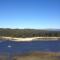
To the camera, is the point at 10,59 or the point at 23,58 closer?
the point at 10,59

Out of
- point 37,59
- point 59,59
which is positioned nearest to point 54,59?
point 59,59

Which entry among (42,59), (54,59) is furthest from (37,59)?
(54,59)

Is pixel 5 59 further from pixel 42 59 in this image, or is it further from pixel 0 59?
pixel 42 59

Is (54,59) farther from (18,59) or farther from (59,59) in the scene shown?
(18,59)

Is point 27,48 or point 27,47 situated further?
point 27,47

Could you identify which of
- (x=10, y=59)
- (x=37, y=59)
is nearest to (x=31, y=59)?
(x=37, y=59)

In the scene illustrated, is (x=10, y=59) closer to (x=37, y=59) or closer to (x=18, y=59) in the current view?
(x=18, y=59)
